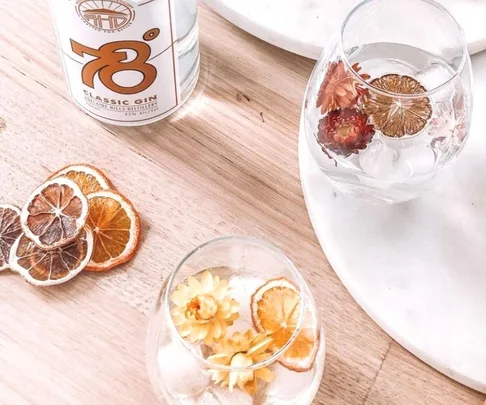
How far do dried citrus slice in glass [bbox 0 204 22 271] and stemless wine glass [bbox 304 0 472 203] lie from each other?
268mm

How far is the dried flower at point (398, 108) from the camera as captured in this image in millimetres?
726

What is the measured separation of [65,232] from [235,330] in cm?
19

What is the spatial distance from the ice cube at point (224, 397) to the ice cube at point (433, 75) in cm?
33

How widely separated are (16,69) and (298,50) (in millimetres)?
275

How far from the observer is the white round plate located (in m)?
0.75

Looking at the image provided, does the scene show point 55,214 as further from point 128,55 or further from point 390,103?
point 390,103

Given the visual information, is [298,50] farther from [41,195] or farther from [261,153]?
[41,195]

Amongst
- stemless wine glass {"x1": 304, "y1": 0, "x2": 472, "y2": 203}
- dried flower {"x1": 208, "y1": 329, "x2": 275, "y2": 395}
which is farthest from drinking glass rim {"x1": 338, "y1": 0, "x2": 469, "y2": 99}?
dried flower {"x1": 208, "y1": 329, "x2": 275, "y2": 395}

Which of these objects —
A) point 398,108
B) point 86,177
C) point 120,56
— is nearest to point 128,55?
point 120,56

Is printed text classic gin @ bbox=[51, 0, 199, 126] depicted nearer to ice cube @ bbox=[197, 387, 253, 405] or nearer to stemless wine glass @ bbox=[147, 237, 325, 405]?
stemless wine glass @ bbox=[147, 237, 325, 405]

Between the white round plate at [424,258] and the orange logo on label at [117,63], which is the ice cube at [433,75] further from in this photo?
the orange logo on label at [117,63]

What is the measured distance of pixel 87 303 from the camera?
766 millimetres

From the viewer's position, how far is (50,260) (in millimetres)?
772

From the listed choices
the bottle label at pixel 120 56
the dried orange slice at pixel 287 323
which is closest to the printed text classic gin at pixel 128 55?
the bottle label at pixel 120 56
